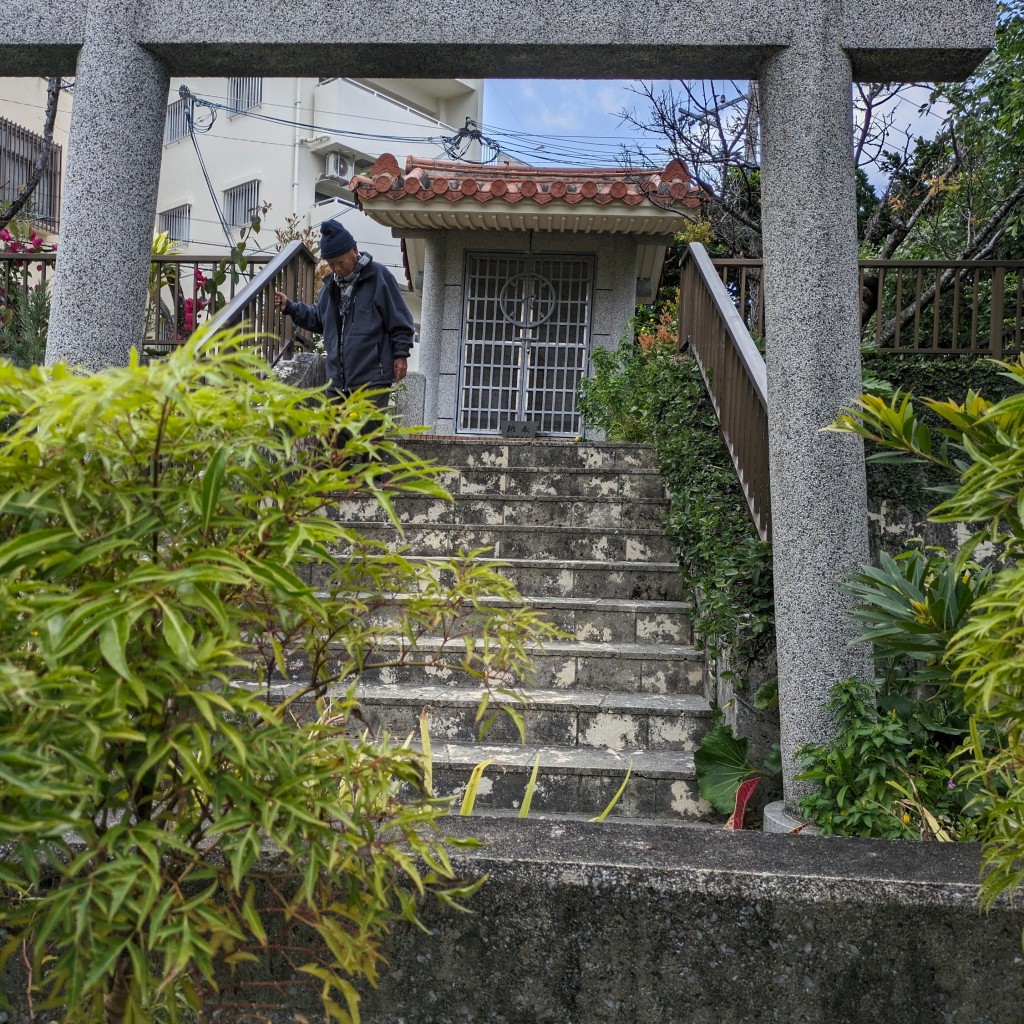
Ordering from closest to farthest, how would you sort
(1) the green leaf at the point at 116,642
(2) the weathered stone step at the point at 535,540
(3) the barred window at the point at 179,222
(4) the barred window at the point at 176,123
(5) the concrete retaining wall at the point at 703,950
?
(1) the green leaf at the point at 116,642
(5) the concrete retaining wall at the point at 703,950
(2) the weathered stone step at the point at 535,540
(3) the barred window at the point at 179,222
(4) the barred window at the point at 176,123

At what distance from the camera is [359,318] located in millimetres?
5672

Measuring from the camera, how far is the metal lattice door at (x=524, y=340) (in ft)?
29.6

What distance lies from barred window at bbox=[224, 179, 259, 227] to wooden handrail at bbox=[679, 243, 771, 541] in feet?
56.2

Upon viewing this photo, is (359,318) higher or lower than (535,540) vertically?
higher

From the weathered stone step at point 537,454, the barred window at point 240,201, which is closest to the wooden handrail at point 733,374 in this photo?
the weathered stone step at point 537,454

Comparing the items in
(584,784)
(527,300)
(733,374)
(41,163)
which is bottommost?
(584,784)

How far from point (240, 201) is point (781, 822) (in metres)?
21.4

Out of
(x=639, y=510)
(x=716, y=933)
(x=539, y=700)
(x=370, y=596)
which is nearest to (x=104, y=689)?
(x=370, y=596)

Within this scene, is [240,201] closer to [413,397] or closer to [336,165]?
[336,165]

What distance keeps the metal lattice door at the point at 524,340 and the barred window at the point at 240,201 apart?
1377 centimetres

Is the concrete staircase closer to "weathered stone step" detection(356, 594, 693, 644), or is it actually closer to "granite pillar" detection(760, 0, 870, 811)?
"weathered stone step" detection(356, 594, 693, 644)

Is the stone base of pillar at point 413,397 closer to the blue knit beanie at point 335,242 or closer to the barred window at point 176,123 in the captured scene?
the blue knit beanie at point 335,242

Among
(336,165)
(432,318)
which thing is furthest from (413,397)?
(336,165)

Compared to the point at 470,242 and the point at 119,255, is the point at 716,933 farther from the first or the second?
the point at 470,242
